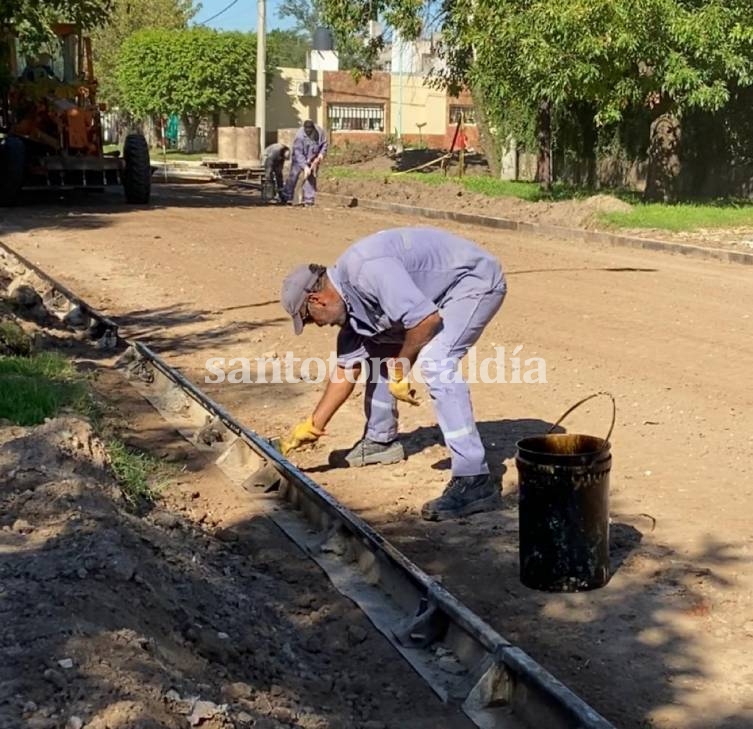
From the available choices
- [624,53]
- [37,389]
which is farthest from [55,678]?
[624,53]

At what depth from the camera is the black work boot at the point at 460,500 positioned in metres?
6.43

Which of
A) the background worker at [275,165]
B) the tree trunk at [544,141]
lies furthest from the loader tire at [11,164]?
the tree trunk at [544,141]

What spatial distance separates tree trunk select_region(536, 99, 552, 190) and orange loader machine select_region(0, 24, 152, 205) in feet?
31.0

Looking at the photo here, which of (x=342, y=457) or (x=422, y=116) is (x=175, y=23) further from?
(x=342, y=457)

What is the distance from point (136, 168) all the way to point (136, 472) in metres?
18.6

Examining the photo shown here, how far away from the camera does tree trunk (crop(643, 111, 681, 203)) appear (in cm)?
2447

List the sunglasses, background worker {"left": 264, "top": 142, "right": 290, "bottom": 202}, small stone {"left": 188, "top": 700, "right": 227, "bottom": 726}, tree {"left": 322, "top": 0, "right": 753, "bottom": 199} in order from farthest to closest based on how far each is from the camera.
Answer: background worker {"left": 264, "top": 142, "right": 290, "bottom": 202} → tree {"left": 322, "top": 0, "right": 753, "bottom": 199} → the sunglasses → small stone {"left": 188, "top": 700, "right": 227, "bottom": 726}

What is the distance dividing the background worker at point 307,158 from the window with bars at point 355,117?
3620cm

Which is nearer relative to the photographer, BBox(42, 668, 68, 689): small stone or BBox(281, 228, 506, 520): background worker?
BBox(42, 668, 68, 689): small stone

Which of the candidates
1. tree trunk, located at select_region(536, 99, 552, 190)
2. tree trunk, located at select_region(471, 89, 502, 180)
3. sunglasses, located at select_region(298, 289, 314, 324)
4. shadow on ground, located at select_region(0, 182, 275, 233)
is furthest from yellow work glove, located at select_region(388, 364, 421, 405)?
tree trunk, located at select_region(471, 89, 502, 180)

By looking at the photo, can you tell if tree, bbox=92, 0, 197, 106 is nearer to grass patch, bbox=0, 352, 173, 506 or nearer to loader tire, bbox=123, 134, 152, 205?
loader tire, bbox=123, 134, 152, 205

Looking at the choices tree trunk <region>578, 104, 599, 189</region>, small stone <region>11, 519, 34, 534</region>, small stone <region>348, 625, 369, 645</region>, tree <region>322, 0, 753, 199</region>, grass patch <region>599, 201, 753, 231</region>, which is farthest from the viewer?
tree trunk <region>578, 104, 599, 189</region>

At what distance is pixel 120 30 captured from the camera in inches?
2469

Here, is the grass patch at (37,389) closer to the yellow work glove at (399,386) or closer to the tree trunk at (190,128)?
the yellow work glove at (399,386)
